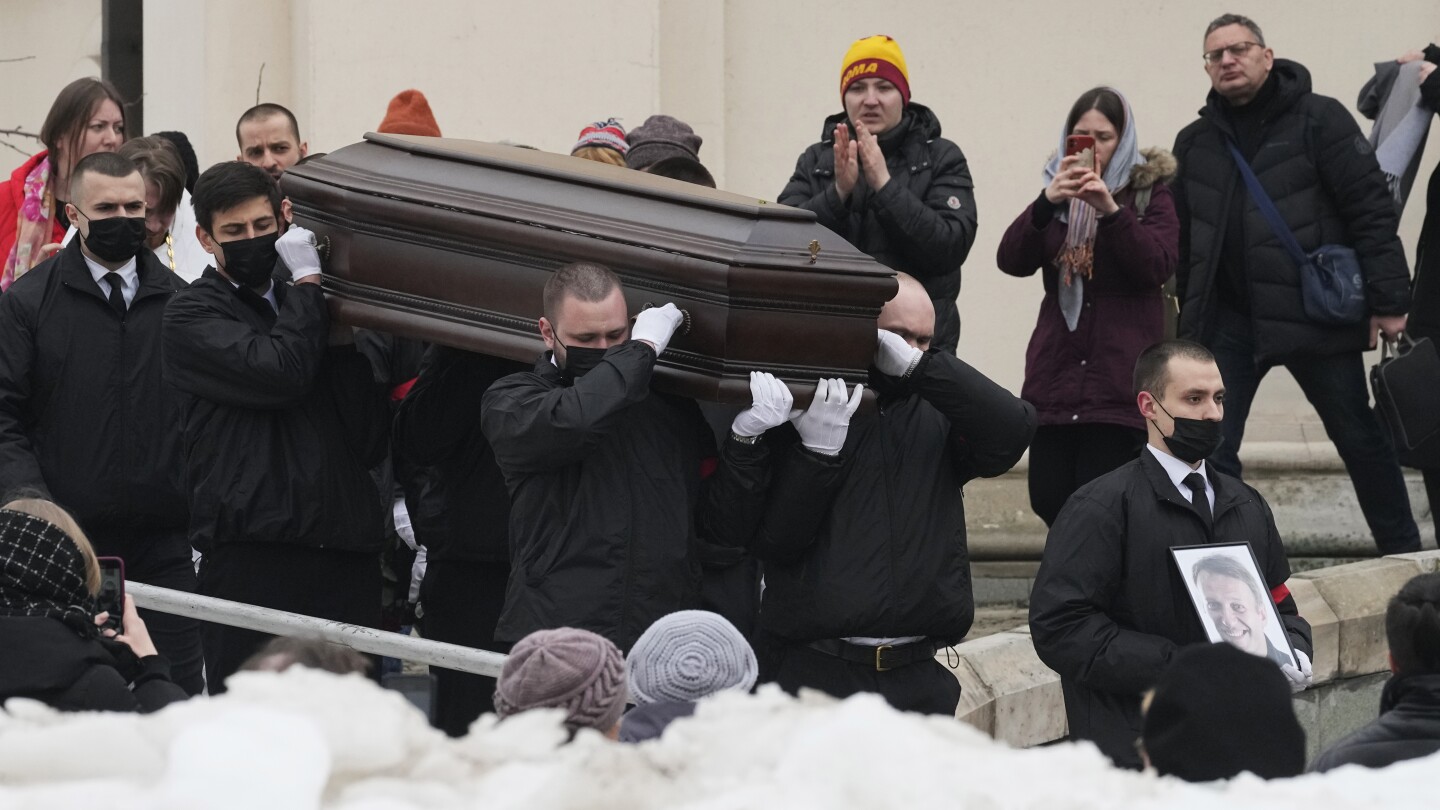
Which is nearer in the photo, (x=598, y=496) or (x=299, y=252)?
(x=598, y=496)

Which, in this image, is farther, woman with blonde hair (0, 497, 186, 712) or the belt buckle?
the belt buckle

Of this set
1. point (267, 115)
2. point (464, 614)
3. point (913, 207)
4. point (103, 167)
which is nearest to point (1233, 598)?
point (913, 207)

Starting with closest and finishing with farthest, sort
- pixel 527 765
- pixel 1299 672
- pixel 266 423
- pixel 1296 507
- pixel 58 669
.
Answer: pixel 527 765
pixel 58 669
pixel 1299 672
pixel 266 423
pixel 1296 507

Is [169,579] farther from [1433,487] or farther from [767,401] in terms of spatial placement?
[1433,487]

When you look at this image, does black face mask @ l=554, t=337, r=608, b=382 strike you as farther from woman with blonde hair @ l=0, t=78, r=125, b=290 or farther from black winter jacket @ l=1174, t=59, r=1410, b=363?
black winter jacket @ l=1174, t=59, r=1410, b=363

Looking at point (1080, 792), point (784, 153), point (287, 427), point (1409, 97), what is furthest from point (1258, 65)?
point (1080, 792)

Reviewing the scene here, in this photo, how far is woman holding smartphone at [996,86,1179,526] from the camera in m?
6.12

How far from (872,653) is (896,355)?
28.4 inches

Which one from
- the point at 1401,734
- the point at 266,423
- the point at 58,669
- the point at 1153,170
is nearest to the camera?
the point at 58,669

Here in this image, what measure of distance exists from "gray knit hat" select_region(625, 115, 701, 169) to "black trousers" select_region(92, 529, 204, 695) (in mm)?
2052

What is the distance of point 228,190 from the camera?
490cm

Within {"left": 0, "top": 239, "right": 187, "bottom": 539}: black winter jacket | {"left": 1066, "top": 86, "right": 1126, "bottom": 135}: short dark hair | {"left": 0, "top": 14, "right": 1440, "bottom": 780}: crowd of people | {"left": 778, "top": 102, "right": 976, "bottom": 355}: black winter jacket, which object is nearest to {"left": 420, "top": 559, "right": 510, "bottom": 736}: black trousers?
{"left": 0, "top": 14, "right": 1440, "bottom": 780}: crowd of people

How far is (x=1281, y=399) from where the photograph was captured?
809 cm

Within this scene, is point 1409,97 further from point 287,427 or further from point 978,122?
point 287,427
